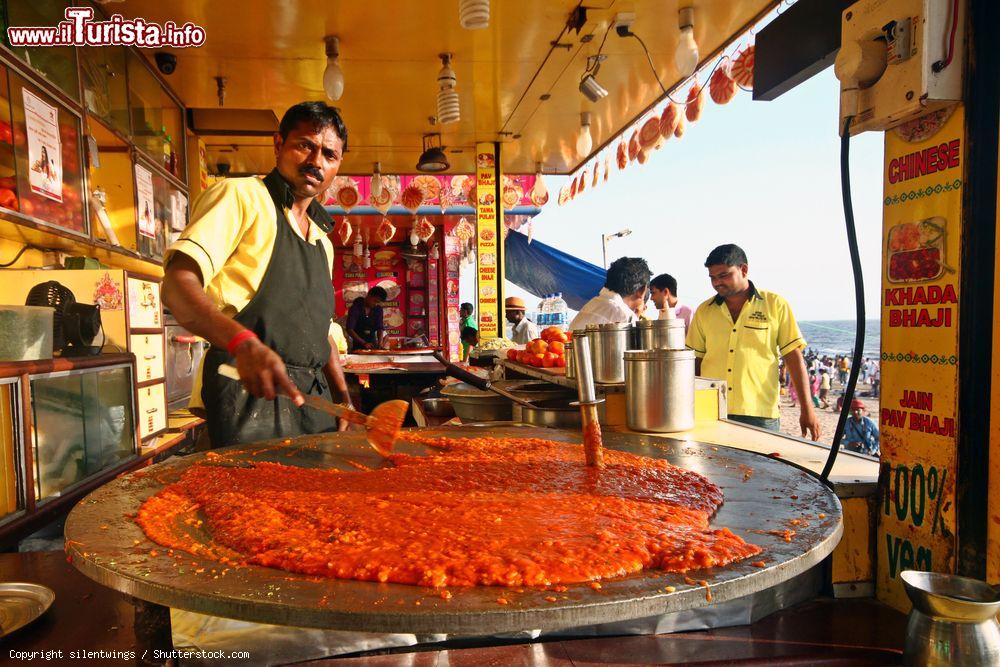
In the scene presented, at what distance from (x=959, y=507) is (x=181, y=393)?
5.17 metres

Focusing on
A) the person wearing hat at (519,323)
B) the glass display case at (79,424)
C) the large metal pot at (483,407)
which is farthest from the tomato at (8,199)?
the person wearing hat at (519,323)

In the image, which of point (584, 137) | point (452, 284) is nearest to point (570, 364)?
point (584, 137)

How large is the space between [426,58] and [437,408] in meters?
3.16

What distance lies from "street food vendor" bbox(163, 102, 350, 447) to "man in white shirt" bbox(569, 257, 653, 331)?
2.45 metres

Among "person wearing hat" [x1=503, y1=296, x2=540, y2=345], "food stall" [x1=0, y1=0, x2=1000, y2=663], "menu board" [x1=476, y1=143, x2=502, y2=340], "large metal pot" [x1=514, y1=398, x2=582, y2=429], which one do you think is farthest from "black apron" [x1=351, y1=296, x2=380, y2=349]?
"large metal pot" [x1=514, y1=398, x2=582, y2=429]

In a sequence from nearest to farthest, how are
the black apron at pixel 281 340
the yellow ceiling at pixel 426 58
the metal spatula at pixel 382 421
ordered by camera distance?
1. the metal spatula at pixel 382 421
2. the black apron at pixel 281 340
3. the yellow ceiling at pixel 426 58

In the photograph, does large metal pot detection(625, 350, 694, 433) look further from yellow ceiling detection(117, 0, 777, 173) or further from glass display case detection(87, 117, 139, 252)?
glass display case detection(87, 117, 139, 252)

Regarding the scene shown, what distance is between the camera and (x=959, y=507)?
1415 millimetres

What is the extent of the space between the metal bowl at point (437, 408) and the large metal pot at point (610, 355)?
4.01ft

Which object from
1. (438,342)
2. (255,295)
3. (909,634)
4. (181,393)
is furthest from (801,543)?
(438,342)

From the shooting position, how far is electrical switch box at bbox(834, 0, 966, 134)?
1.37m

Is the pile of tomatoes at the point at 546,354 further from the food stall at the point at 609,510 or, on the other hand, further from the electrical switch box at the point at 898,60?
the electrical switch box at the point at 898,60

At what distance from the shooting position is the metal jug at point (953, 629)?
1.08 metres

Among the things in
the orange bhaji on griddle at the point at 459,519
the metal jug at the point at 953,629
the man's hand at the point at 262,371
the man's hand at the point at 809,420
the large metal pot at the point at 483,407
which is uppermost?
the man's hand at the point at 262,371
